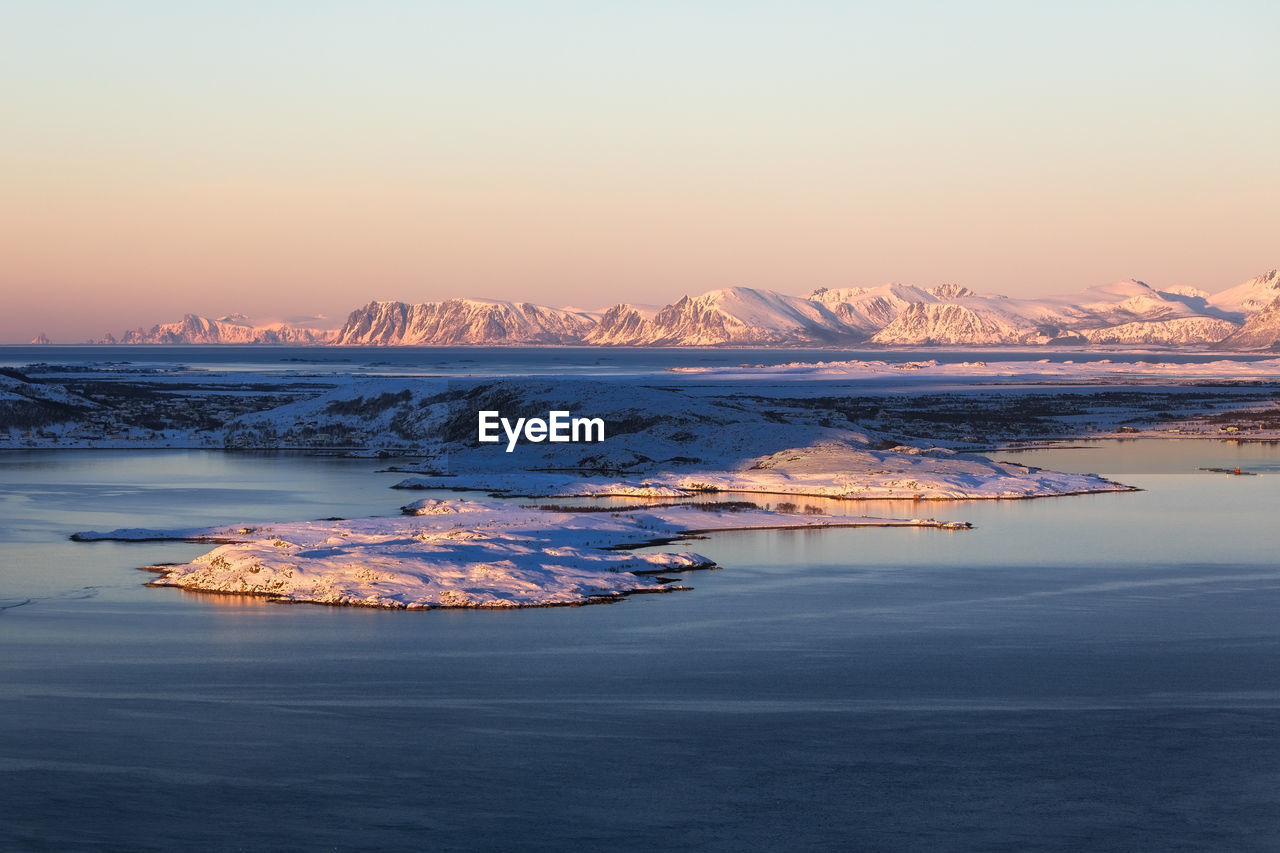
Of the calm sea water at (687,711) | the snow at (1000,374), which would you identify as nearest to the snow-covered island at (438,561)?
the calm sea water at (687,711)

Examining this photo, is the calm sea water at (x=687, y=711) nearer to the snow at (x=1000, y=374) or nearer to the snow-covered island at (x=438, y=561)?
the snow-covered island at (x=438, y=561)

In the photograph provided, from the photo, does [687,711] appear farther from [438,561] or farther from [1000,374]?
[1000,374]

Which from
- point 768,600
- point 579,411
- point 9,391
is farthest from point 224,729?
point 9,391

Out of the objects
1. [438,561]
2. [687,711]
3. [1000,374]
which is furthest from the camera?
[1000,374]

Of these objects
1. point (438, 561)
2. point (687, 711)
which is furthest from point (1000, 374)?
point (687, 711)

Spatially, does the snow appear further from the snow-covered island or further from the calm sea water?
the calm sea water

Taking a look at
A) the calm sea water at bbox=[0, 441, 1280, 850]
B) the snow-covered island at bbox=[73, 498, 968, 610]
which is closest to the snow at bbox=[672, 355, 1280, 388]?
the snow-covered island at bbox=[73, 498, 968, 610]
